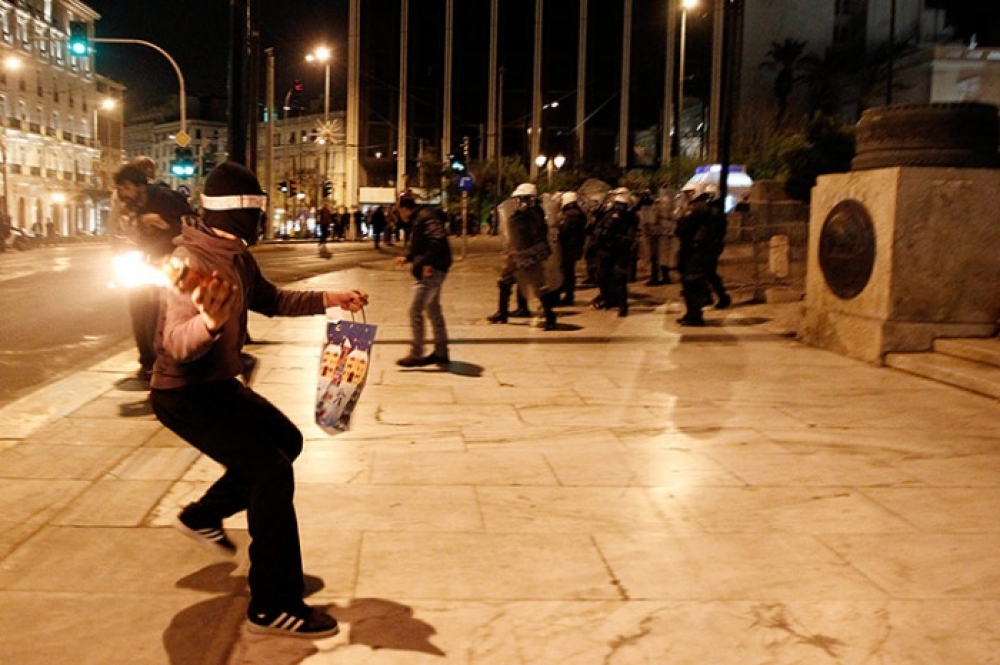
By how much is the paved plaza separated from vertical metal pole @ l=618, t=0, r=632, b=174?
2270 inches

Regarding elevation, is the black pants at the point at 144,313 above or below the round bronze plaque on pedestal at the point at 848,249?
below

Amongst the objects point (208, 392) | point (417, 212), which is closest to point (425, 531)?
point (208, 392)

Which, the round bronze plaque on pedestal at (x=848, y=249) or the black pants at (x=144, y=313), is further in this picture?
the round bronze plaque on pedestal at (x=848, y=249)

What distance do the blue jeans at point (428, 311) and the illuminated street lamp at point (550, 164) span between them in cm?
2865

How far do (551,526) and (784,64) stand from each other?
181 feet

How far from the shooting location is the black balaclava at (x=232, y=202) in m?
3.96

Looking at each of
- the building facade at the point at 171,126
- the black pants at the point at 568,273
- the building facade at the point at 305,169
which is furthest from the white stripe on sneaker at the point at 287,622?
the building facade at the point at 171,126

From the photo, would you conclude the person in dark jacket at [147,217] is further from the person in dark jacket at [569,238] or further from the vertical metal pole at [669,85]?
the vertical metal pole at [669,85]

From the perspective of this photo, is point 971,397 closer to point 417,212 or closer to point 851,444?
point 851,444

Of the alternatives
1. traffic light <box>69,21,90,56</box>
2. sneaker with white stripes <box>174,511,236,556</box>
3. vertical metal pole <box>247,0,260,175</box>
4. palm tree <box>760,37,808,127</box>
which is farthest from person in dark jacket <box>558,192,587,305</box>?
palm tree <box>760,37,808,127</box>

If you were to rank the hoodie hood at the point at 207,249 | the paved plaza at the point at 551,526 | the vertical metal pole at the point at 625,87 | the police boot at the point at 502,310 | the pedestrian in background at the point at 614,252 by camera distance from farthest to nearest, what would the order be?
the vertical metal pole at the point at 625,87 → the pedestrian in background at the point at 614,252 → the police boot at the point at 502,310 → the paved plaza at the point at 551,526 → the hoodie hood at the point at 207,249

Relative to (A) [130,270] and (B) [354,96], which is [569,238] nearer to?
(A) [130,270]

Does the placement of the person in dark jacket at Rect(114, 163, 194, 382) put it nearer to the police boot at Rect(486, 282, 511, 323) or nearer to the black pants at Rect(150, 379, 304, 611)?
the black pants at Rect(150, 379, 304, 611)

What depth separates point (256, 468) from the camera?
3.88 meters
